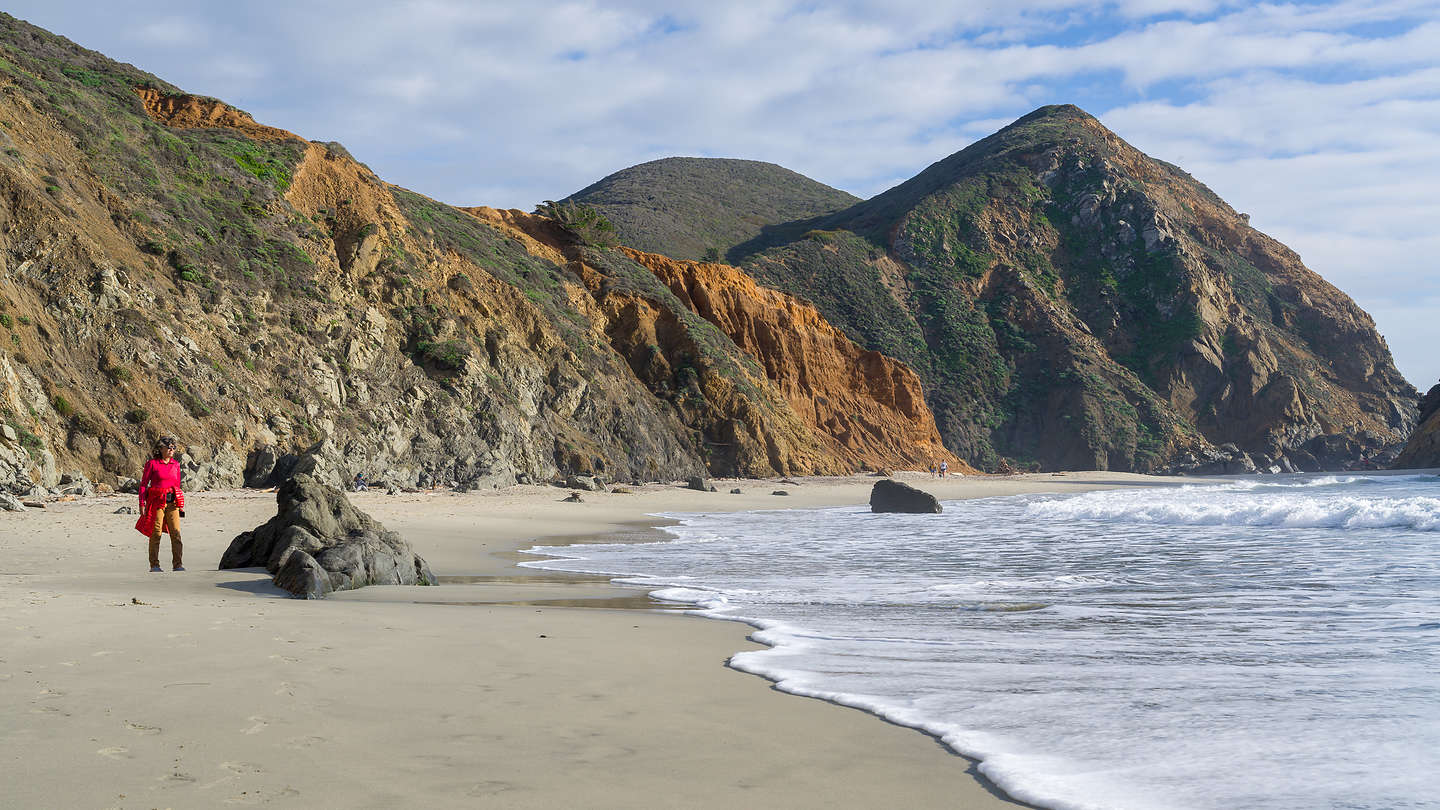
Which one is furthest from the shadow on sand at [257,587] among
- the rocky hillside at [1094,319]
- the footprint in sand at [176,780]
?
the rocky hillside at [1094,319]

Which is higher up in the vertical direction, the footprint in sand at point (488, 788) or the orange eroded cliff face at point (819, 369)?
the orange eroded cliff face at point (819, 369)

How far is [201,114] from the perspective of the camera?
34.0 metres

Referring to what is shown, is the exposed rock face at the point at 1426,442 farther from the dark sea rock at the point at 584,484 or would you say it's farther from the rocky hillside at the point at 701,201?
the dark sea rock at the point at 584,484

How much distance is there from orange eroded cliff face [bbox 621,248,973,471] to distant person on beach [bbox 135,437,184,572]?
1595 inches

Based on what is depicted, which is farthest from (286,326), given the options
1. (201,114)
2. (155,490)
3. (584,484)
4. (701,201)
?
(701,201)

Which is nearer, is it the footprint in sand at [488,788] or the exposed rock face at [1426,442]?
the footprint in sand at [488,788]

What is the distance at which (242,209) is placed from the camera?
27484 mm

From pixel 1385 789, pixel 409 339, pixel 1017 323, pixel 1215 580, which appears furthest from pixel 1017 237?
pixel 1385 789

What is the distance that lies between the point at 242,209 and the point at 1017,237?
68253mm

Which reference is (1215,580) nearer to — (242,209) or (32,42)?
(242,209)

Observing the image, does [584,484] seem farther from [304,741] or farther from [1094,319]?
[1094,319]

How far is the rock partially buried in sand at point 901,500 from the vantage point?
2462cm

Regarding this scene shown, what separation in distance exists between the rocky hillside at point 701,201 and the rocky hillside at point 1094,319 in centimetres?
518

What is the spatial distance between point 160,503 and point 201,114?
100 feet
